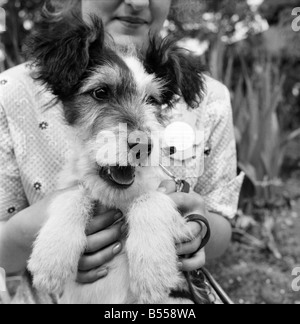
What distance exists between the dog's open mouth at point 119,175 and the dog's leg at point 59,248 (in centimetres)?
19

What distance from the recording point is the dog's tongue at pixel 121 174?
1.66 metres

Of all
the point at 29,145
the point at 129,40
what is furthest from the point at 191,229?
the point at 129,40

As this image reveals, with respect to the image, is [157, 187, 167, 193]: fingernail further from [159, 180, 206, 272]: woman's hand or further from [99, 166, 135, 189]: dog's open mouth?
[99, 166, 135, 189]: dog's open mouth

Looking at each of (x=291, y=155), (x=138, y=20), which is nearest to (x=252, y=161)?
(x=291, y=155)

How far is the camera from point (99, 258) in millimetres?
1724

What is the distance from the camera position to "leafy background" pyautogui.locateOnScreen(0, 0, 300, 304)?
3152mm

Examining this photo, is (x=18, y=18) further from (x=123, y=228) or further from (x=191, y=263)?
(x=191, y=263)

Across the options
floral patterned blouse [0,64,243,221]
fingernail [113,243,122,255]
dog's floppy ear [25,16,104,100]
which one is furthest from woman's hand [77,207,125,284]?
dog's floppy ear [25,16,104,100]

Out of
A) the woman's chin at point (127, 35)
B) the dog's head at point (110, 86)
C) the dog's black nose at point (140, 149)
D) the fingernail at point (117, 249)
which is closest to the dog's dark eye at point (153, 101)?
the dog's head at point (110, 86)

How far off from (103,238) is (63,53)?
2.56 ft

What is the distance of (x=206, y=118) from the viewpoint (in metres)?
2.38

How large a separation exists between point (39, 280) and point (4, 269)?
0.72 m

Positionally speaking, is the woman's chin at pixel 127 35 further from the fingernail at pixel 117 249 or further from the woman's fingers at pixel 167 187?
the fingernail at pixel 117 249

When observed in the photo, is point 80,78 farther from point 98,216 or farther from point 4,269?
point 4,269
